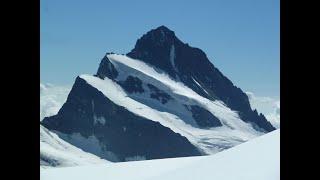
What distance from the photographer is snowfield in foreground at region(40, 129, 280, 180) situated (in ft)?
28.3

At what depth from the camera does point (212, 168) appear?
31.3ft

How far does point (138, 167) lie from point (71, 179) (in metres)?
1.88

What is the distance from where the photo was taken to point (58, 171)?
12.7 meters

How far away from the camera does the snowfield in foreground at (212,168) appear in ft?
28.3
